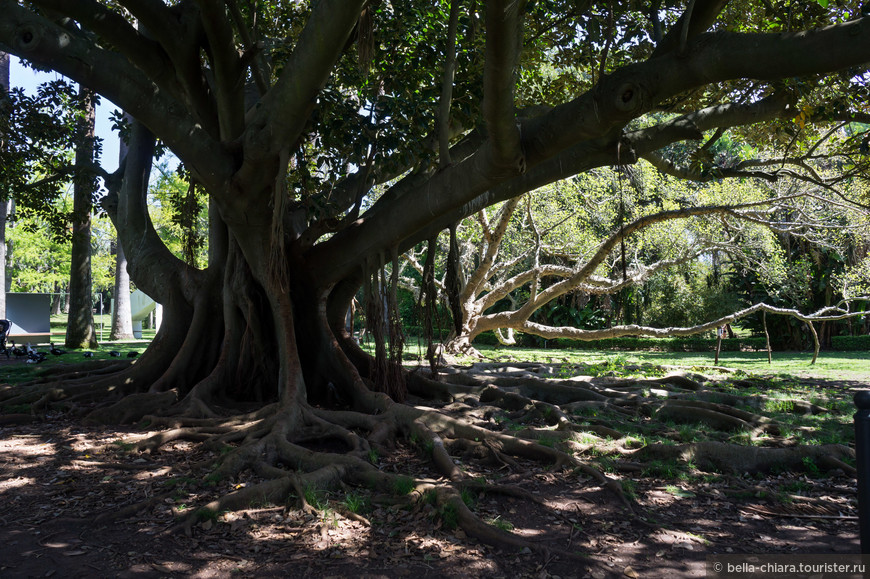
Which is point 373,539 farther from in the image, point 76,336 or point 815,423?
point 76,336

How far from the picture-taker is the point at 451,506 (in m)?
4.09

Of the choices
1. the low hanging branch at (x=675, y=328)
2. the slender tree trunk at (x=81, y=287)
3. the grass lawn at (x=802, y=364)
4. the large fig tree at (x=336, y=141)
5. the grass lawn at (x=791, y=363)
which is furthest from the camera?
the slender tree trunk at (x=81, y=287)

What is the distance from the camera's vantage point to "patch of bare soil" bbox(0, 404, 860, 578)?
3516 mm

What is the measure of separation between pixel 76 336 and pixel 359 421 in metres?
14.2

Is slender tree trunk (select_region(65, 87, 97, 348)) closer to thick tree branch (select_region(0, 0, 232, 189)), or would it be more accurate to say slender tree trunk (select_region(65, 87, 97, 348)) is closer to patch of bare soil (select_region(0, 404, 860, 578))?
thick tree branch (select_region(0, 0, 232, 189))

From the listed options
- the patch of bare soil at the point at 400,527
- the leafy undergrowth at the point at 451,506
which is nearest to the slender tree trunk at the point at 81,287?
the leafy undergrowth at the point at 451,506

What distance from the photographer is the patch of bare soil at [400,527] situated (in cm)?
352

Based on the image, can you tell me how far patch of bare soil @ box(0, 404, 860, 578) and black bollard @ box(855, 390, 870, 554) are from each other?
1.27m

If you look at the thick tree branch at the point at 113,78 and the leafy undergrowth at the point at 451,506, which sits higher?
the thick tree branch at the point at 113,78

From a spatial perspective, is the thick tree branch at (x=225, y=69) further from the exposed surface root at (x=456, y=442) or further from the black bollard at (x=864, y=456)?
the black bollard at (x=864, y=456)

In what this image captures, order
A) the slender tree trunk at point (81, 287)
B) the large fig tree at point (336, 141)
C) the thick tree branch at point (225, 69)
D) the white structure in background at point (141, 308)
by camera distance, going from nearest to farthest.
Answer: the large fig tree at point (336, 141) → the thick tree branch at point (225, 69) → the slender tree trunk at point (81, 287) → the white structure in background at point (141, 308)

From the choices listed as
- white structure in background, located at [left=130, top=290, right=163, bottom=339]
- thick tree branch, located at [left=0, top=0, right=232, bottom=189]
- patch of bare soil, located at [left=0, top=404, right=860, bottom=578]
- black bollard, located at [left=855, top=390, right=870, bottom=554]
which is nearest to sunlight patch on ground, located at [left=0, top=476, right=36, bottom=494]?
patch of bare soil, located at [left=0, top=404, right=860, bottom=578]

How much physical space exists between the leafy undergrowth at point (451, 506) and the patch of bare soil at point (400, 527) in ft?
0.05

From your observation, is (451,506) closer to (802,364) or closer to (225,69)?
(225,69)
